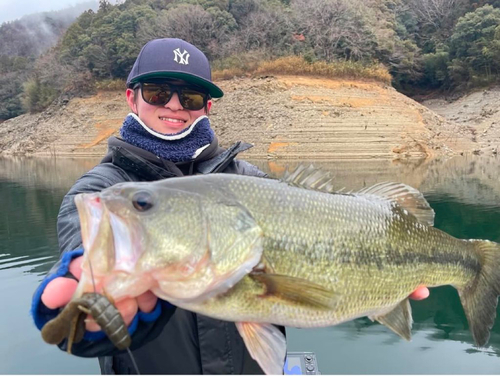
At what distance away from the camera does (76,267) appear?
6.24 feet

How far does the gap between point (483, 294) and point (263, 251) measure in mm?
1732

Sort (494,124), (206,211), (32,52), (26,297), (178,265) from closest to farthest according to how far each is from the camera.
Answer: (178,265) → (206,211) → (26,297) → (494,124) → (32,52)

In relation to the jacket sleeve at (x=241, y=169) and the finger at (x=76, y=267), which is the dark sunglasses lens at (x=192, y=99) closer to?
the jacket sleeve at (x=241, y=169)

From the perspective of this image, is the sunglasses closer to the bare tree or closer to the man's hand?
the man's hand

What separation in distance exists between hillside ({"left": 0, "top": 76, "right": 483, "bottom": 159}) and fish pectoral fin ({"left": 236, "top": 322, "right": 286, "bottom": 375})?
30181 mm

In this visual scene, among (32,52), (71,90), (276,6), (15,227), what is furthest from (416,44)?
(32,52)

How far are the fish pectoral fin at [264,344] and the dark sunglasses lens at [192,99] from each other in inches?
72.4

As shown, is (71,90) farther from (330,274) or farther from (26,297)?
(330,274)

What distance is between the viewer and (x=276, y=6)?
43812mm

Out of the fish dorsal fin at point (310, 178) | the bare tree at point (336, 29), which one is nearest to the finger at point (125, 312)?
the fish dorsal fin at point (310, 178)

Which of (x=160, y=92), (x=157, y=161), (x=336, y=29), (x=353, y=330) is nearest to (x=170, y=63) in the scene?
(x=160, y=92)

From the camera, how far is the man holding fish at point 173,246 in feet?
6.00

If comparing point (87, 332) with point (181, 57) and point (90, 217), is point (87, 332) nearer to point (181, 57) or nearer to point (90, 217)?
point (90, 217)

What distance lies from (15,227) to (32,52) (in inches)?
3911
